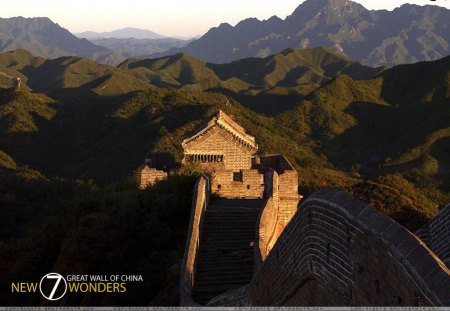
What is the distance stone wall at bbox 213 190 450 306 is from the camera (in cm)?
515

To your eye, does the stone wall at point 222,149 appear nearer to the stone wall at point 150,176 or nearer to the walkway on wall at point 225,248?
the stone wall at point 150,176

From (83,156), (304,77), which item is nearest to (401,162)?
(83,156)

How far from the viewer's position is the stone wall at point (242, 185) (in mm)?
19125

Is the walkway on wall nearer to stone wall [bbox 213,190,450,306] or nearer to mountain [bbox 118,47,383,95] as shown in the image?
stone wall [bbox 213,190,450,306]

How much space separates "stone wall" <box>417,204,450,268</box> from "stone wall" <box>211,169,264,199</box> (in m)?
8.66

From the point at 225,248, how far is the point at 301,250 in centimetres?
796

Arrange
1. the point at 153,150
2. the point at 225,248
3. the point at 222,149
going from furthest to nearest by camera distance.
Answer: the point at 153,150 → the point at 222,149 → the point at 225,248

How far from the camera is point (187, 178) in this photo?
18.6 m

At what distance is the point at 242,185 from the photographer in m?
19.2

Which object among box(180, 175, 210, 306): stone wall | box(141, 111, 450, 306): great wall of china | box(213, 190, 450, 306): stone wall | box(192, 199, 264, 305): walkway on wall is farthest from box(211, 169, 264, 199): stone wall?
box(213, 190, 450, 306): stone wall

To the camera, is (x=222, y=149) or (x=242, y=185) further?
(x=222, y=149)

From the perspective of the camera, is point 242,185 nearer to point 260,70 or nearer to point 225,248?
point 225,248

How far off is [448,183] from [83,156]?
3531 cm

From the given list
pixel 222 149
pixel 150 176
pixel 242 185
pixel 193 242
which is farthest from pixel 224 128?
pixel 193 242
